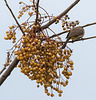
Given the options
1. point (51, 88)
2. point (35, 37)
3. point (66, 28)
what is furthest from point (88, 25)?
point (51, 88)

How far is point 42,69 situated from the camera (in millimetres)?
3436

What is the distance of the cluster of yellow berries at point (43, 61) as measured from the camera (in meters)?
3.44

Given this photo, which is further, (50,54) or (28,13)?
(28,13)

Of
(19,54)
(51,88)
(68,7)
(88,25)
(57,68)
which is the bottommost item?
(51,88)

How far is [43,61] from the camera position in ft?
11.4

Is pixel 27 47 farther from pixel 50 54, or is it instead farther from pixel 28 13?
pixel 28 13

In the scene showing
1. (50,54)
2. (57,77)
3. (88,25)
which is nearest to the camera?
(50,54)

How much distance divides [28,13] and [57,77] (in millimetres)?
1315

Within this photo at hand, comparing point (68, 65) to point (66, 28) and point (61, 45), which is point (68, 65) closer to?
point (61, 45)

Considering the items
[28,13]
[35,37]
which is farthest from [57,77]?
[28,13]

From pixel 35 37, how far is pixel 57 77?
659 millimetres

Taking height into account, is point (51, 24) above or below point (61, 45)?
above

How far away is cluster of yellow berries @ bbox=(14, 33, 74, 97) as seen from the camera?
344 cm

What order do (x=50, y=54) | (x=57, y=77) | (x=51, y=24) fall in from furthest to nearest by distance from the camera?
(x=51, y=24) < (x=57, y=77) < (x=50, y=54)
